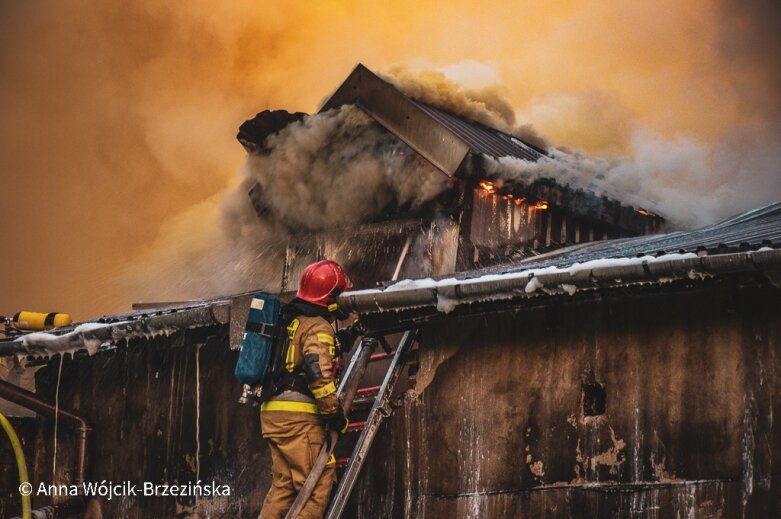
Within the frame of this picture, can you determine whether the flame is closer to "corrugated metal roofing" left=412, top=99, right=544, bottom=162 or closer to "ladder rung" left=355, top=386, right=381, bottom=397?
"corrugated metal roofing" left=412, top=99, right=544, bottom=162

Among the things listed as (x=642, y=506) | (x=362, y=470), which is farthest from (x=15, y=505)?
(x=642, y=506)

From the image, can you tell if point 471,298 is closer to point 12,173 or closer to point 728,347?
point 728,347

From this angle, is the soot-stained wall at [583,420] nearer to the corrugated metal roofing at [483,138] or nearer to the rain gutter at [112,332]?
the rain gutter at [112,332]

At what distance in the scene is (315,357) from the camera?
770 cm

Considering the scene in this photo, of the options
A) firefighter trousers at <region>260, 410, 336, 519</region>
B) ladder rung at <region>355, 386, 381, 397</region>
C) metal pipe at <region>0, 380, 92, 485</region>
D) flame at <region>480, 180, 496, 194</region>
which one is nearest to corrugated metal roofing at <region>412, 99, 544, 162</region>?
flame at <region>480, 180, 496, 194</region>

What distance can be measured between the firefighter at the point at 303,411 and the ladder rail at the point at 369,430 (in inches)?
4.4

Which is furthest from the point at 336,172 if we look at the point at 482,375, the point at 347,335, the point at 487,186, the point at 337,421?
the point at 337,421

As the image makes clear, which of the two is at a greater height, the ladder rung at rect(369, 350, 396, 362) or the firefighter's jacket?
the ladder rung at rect(369, 350, 396, 362)

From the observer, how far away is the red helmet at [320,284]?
26.5 ft

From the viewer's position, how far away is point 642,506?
689 cm

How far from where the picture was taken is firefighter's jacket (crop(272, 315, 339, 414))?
7656mm

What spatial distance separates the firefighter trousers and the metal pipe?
3.71 meters

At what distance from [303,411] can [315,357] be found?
49cm

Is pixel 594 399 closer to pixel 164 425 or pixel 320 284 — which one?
pixel 320 284
